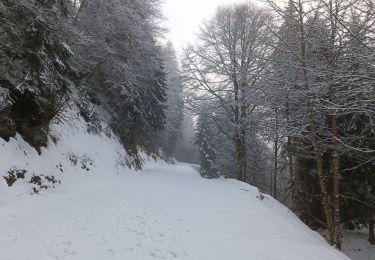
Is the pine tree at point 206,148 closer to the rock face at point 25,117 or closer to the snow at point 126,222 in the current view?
the snow at point 126,222

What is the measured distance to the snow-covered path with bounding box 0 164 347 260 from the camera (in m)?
5.67

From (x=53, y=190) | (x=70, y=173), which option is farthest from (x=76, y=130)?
(x=53, y=190)

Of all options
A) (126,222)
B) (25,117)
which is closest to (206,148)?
(25,117)

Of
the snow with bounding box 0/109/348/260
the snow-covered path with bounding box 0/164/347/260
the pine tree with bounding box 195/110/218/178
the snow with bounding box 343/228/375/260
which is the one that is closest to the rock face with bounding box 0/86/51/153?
the snow with bounding box 0/109/348/260

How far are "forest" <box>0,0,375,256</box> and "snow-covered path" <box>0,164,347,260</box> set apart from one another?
2204mm

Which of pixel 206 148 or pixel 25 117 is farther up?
pixel 206 148

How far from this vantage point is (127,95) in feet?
75.3

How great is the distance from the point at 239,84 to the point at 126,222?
12558 millimetres

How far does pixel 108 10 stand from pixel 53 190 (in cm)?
1226

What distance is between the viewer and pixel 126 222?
7.56 meters

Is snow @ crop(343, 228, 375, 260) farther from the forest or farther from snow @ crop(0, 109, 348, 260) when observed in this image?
snow @ crop(0, 109, 348, 260)

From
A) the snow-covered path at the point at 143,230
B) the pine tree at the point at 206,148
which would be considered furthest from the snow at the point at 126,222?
the pine tree at the point at 206,148

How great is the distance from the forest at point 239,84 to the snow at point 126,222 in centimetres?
170

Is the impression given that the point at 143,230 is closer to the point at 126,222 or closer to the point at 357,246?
the point at 126,222
